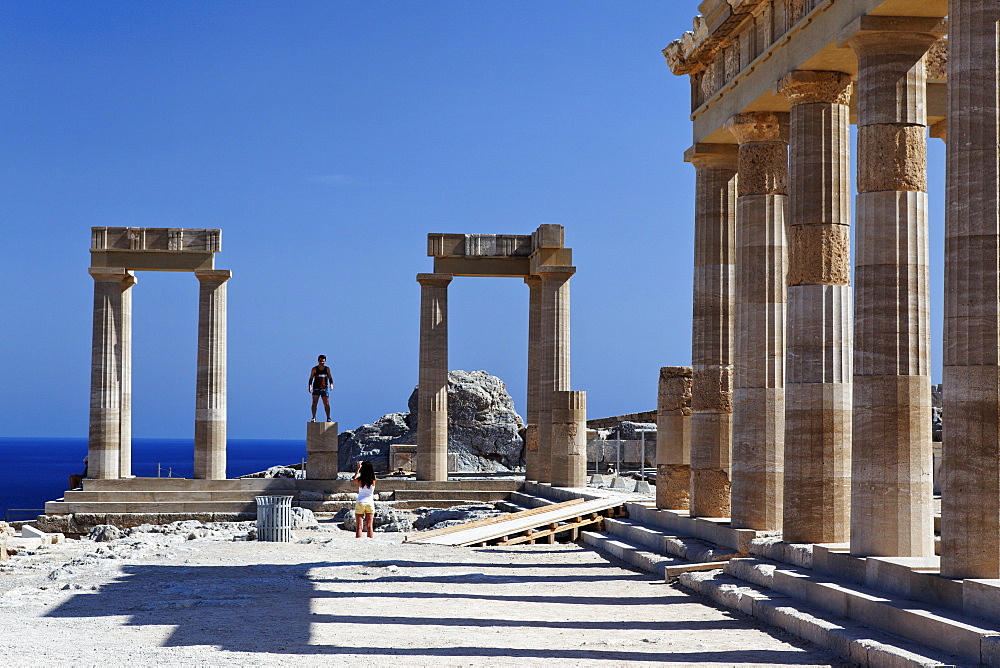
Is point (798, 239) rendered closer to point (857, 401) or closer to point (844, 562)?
point (857, 401)

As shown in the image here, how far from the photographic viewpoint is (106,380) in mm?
38062

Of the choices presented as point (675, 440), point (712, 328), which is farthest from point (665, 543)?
point (712, 328)

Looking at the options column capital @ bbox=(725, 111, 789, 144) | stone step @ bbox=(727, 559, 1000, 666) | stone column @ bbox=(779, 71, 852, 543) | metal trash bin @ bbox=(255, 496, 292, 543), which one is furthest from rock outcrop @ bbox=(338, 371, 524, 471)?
stone step @ bbox=(727, 559, 1000, 666)

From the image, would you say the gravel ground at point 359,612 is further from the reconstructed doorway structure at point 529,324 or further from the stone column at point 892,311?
the reconstructed doorway structure at point 529,324

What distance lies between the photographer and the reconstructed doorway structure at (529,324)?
37.7 m

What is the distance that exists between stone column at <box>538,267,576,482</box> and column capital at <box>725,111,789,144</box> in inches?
676

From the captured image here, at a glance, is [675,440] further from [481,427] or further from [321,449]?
[481,427]

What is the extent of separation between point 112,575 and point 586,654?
32.9ft

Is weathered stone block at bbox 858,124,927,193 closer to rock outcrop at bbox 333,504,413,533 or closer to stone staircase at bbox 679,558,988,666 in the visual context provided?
stone staircase at bbox 679,558,988,666

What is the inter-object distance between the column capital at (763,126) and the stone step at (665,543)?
684 cm

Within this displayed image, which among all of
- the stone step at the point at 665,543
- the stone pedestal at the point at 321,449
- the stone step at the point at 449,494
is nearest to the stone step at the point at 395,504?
the stone step at the point at 449,494

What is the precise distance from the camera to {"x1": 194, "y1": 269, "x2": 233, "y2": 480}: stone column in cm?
3769

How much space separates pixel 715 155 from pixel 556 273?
1482 centimetres

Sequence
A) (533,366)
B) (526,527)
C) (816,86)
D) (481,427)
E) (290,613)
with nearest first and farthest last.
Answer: (290,613) → (816,86) → (526,527) → (533,366) → (481,427)
